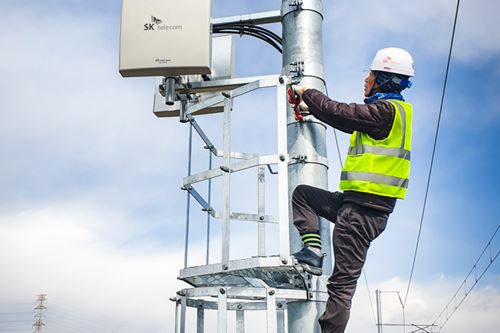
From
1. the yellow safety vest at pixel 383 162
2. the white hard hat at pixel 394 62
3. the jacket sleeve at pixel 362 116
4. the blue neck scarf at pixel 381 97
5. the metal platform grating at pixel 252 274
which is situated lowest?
the metal platform grating at pixel 252 274

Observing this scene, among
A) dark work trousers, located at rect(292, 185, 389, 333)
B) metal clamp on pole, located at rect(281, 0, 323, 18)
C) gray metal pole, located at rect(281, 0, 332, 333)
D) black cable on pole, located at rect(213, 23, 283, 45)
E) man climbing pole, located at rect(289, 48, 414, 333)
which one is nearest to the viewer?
dark work trousers, located at rect(292, 185, 389, 333)

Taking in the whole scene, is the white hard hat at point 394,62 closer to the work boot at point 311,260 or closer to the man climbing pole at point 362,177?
the man climbing pole at point 362,177

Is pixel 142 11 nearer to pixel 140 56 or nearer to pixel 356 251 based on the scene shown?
pixel 140 56

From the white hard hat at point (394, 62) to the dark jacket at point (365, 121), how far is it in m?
0.34

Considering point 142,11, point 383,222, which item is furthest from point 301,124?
point 142,11

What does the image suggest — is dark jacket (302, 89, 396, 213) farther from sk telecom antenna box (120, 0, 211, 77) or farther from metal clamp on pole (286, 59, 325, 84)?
sk telecom antenna box (120, 0, 211, 77)

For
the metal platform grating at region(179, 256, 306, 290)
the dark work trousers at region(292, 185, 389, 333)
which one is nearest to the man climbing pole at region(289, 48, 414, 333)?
the dark work trousers at region(292, 185, 389, 333)

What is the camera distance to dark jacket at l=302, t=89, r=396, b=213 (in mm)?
5008

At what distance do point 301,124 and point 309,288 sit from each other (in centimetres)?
153

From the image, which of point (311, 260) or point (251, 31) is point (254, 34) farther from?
point (311, 260)

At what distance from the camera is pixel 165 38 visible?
6.32 m

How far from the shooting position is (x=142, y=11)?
6.46 metres

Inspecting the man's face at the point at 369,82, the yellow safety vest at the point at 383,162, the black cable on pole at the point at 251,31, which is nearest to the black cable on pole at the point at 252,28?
the black cable on pole at the point at 251,31

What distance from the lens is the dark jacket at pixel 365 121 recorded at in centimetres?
501
